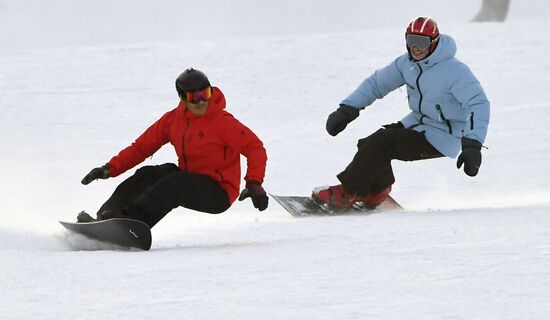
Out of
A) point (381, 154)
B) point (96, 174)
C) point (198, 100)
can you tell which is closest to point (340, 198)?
point (381, 154)

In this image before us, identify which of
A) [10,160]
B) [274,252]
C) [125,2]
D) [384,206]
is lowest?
[125,2]

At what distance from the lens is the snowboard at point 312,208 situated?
24.8 feet

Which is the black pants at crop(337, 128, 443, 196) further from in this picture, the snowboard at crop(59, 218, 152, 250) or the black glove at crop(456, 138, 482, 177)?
the snowboard at crop(59, 218, 152, 250)

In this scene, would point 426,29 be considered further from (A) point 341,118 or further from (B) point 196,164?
(B) point 196,164

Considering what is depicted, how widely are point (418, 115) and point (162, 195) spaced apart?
226cm

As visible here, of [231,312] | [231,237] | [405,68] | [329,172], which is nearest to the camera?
[231,312]

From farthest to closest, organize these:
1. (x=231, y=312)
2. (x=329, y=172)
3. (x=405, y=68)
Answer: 1. (x=329, y=172)
2. (x=405, y=68)
3. (x=231, y=312)

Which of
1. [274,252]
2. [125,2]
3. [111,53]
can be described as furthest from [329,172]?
[125,2]

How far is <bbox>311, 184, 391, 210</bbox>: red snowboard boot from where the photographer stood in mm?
7660

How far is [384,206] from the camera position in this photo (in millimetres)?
7844

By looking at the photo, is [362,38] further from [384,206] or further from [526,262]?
[526,262]

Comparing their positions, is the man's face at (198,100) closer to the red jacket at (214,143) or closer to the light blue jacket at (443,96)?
the red jacket at (214,143)

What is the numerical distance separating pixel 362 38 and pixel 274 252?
13725mm

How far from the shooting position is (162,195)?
600 cm
